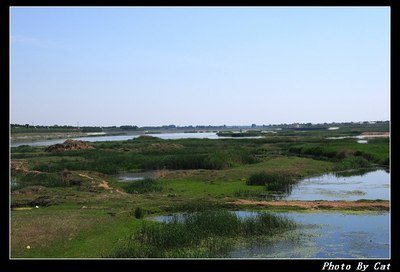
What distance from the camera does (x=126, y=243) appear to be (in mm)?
16516

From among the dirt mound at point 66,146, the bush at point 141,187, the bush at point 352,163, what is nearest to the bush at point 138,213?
the bush at point 141,187

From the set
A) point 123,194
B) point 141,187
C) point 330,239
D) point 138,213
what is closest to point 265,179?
point 141,187

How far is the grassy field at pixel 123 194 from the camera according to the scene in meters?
16.4

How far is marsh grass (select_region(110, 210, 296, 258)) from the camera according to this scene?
15.5 m

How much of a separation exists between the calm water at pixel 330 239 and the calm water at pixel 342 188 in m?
5.67

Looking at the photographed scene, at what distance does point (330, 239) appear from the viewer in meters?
17.6

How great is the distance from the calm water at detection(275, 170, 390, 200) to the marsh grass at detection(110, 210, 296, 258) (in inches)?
352

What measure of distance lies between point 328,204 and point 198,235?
10363 millimetres

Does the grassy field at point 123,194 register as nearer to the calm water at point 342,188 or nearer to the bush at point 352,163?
the bush at point 352,163

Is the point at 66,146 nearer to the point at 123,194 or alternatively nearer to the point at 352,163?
the point at 123,194

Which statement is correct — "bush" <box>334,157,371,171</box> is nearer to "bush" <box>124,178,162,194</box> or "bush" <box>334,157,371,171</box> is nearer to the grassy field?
the grassy field

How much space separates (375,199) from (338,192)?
326cm

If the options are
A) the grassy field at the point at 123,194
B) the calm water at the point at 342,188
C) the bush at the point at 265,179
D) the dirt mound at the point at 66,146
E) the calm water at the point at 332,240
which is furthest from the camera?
the dirt mound at the point at 66,146
